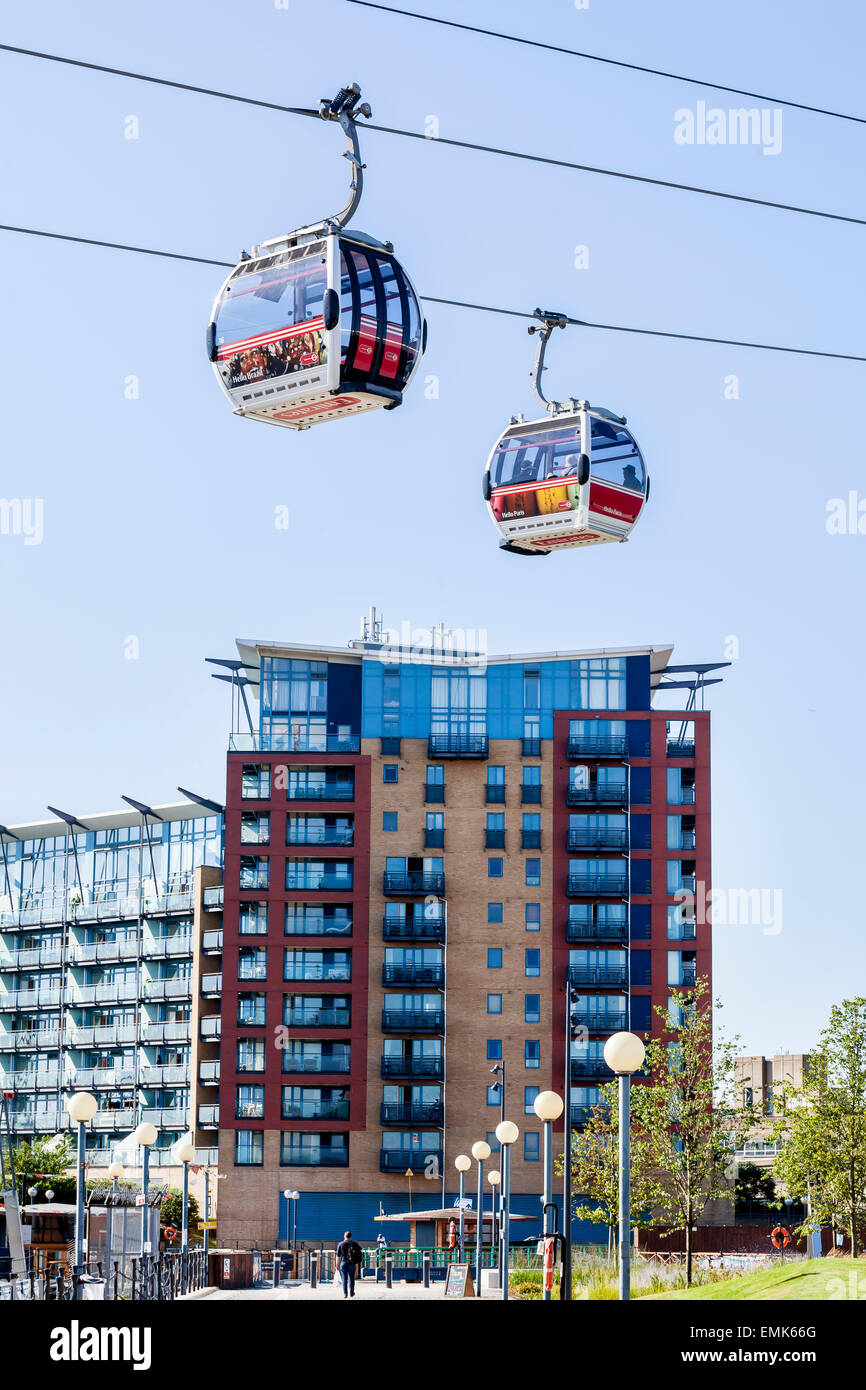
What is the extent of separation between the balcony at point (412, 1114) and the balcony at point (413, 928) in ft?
25.0

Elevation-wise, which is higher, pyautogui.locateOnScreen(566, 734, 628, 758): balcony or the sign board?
pyautogui.locateOnScreen(566, 734, 628, 758): balcony

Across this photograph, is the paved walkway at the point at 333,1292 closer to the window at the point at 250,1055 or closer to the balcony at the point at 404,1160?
the balcony at the point at 404,1160

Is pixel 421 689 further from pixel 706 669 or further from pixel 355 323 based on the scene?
pixel 355 323

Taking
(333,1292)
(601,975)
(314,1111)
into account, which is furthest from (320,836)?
(333,1292)

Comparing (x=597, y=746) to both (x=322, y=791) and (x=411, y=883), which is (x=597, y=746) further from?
(x=322, y=791)

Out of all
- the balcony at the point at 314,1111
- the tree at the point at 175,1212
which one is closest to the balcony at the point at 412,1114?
the balcony at the point at 314,1111

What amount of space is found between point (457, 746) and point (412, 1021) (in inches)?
518

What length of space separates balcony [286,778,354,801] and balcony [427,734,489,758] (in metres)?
4.33

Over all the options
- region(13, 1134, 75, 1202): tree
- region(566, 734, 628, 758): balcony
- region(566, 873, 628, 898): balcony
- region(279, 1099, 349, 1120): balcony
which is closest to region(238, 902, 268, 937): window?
region(279, 1099, 349, 1120): balcony

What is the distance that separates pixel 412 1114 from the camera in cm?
8644

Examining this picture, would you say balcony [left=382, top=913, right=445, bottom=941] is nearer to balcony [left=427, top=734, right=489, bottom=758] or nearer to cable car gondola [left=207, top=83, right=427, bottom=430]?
balcony [left=427, top=734, right=489, bottom=758]

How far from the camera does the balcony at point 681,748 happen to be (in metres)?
90.3

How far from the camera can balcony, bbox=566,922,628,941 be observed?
8831 centimetres
